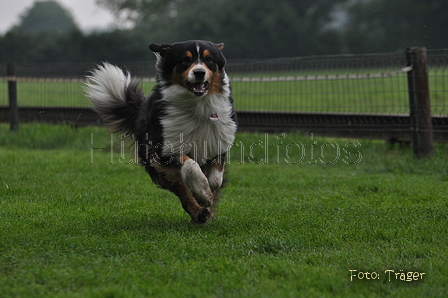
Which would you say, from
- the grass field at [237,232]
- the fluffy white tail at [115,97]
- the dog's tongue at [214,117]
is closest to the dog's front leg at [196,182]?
the grass field at [237,232]

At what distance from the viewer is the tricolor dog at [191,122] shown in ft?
16.1

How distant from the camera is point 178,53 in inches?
198

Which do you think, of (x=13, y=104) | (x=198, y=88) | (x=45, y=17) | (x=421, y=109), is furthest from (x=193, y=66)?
(x=45, y=17)

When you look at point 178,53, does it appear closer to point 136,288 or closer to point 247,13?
point 136,288

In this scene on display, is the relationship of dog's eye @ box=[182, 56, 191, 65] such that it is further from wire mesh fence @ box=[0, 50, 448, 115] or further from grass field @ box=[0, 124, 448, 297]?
wire mesh fence @ box=[0, 50, 448, 115]

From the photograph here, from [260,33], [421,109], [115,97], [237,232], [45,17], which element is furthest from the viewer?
[45,17]

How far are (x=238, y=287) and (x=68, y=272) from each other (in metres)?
1.05

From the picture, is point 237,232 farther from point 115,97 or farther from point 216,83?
point 115,97

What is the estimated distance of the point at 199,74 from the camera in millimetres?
4832

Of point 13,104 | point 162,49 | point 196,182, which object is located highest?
point 13,104

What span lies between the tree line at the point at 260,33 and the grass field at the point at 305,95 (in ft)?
88.4

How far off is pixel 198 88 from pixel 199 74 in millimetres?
159

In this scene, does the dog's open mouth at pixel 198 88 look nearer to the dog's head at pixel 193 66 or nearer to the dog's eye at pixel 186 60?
the dog's head at pixel 193 66

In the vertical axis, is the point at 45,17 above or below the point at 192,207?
above
